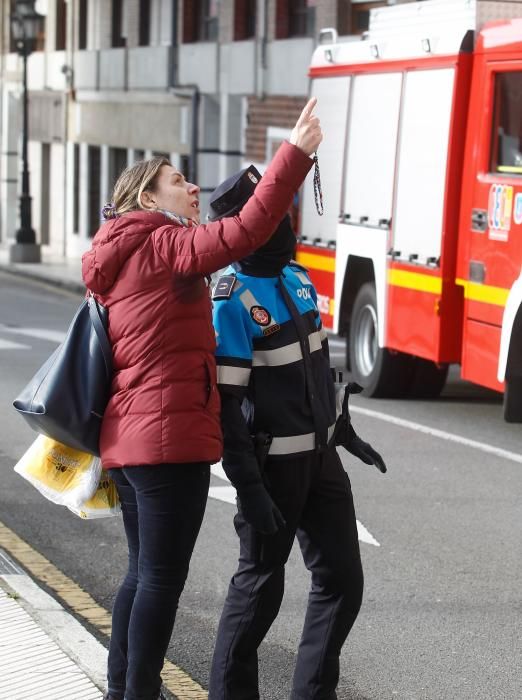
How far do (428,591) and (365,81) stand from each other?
7282 mm

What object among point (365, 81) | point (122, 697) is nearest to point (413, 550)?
point (122, 697)

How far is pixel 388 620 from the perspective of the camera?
637 cm

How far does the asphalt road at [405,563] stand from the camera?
18.8 feet

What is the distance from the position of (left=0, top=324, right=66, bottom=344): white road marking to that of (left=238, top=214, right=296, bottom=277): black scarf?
12137mm

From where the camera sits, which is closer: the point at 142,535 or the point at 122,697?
the point at 142,535

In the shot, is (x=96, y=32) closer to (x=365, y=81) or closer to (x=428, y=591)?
(x=365, y=81)

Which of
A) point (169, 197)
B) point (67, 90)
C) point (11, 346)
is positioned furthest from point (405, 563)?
Answer: point (67, 90)

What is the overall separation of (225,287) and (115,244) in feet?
1.20

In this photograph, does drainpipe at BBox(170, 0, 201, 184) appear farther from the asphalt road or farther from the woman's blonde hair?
the woman's blonde hair

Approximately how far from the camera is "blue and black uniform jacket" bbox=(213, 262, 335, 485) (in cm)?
457

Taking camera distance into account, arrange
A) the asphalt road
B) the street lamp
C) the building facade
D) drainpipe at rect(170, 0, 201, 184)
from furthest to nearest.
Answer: the street lamp, drainpipe at rect(170, 0, 201, 184), the building facade, the asphalt road

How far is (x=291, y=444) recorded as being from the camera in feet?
15.3

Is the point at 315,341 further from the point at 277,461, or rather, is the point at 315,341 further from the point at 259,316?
the point at 277,461

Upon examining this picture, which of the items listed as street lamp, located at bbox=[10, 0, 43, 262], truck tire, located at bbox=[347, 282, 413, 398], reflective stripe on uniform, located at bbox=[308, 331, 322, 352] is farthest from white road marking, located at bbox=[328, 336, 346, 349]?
street lamp, located at bbox=[10, 0, 43, 262]
